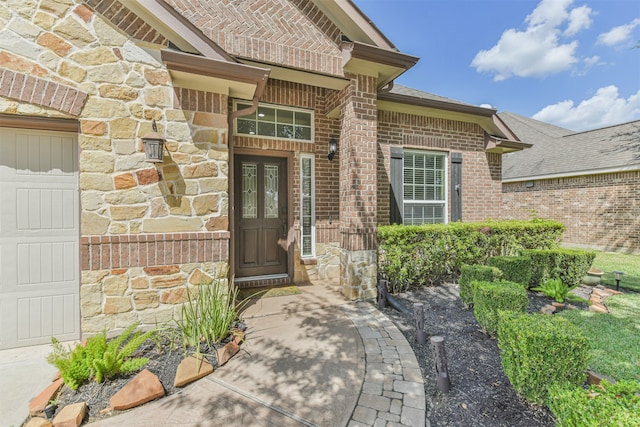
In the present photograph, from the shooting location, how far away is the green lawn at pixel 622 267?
18.9 feet

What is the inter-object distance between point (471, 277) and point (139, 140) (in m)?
4.98

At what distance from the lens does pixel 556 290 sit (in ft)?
15.4

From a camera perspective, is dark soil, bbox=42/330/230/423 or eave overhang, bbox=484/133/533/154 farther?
eave overhang, bbox=484/133/533/154

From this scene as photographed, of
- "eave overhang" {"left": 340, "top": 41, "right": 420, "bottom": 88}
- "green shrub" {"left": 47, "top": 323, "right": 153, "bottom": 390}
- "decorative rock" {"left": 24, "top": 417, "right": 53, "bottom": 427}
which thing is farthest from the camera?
"eave overhang" {"left": 340, "top": 41, "right": 420, "bottom": 88}

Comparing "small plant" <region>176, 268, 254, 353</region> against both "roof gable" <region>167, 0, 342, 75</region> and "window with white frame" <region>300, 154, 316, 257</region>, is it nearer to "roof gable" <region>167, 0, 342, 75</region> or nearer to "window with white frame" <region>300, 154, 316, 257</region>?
"window with white frame" <region>300, 154, 316, 257</region>

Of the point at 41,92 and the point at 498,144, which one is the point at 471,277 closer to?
the point at 498,144

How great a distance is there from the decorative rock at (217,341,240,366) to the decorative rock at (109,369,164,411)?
1.82 ft

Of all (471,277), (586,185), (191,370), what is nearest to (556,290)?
(471,277)

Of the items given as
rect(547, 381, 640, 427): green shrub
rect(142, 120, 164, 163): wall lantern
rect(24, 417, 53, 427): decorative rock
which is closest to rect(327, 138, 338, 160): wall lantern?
rect(142, 120, 164, 163): wall lantern

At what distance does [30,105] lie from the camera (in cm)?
294

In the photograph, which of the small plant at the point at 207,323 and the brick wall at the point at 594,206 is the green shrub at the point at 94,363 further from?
the brick wall at the point at 594,206

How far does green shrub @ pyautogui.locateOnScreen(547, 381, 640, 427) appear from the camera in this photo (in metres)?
1.37

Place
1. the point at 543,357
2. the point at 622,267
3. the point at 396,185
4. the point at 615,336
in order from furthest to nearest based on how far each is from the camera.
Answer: the point at 622,267, the point at 396,185, the point at 615,336, the point at 543,357

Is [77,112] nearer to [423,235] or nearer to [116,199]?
[116,199]
